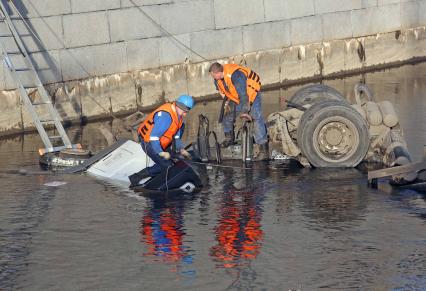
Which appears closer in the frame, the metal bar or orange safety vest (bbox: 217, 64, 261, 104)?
orange safety vest (bbox: 217, 64, 261, 104)

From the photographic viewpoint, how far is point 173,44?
2612cm

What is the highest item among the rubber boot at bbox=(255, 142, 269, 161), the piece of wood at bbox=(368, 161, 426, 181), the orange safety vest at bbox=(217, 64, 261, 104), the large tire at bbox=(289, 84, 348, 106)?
the orange safety vest at bbox=(217, 64, 261, 104)

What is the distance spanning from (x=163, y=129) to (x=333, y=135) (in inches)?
120

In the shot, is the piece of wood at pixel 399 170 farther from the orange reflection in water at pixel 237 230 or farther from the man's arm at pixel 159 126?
the man's arm at pixel 159 126

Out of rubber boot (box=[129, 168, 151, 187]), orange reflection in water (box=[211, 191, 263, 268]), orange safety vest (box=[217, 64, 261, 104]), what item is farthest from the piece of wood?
rubber boot (box=[129, 168, 151, 187])

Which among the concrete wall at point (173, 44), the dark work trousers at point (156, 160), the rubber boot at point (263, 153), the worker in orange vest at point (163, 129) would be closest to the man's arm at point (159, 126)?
the worker in orange vest at point (163, 129)

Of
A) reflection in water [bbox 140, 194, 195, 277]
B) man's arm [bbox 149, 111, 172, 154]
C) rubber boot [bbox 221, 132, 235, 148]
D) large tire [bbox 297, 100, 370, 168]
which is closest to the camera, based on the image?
reflection in water [bbox 140, 194, 195, 277]

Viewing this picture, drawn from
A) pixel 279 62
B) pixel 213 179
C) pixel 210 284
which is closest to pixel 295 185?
pixel 213 179

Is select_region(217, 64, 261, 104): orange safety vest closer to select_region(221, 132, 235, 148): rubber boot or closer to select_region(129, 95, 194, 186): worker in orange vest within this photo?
select_region(221, 132, 235, 148): rubber boot

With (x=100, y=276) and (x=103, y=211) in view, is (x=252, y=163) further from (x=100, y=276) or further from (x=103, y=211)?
(x=100, y=276)

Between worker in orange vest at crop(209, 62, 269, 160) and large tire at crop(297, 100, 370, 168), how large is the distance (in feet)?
3.19

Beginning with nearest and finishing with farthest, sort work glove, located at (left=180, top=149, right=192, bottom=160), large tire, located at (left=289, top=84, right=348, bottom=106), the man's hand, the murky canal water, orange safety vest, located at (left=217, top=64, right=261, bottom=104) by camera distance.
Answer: the murky canal water → work glove, located at (left=180, top=149, right=192, bottom=160) → the man's hand → orange safety vest, located at (left=217, top=64, right=261, bottom=104) → large tire, located at (left=289, top=84, right=348, bottom=106)

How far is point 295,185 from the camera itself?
16734 mm

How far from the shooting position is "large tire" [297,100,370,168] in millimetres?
17562
